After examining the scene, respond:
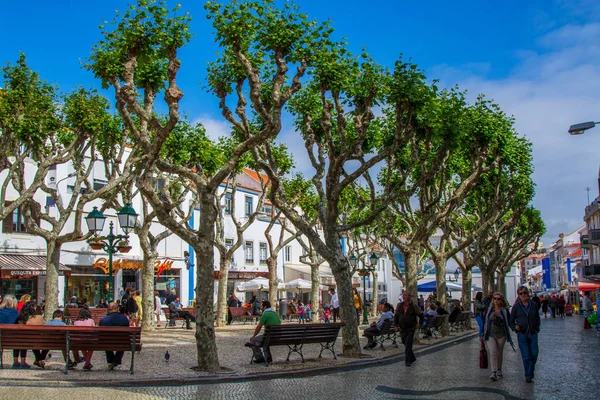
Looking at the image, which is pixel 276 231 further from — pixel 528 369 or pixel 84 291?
pixel 528 369

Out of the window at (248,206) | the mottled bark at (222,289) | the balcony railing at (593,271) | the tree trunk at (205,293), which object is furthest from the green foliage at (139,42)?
the balcony railing at (593,271)

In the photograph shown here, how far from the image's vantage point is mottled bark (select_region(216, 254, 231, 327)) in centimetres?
2866

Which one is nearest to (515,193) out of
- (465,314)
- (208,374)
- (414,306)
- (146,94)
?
(465,314)

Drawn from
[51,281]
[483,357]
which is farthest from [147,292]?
[483,357]

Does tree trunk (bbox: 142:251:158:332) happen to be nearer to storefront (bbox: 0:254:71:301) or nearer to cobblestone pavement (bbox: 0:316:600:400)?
storefront (bbox: 0:254:71:301)

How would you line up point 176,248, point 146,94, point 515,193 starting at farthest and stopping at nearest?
1. point 176,248
2. point 515,193
3. point 146,94

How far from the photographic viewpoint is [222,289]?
28859 mm

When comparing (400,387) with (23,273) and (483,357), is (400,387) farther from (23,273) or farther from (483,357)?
(23,273)

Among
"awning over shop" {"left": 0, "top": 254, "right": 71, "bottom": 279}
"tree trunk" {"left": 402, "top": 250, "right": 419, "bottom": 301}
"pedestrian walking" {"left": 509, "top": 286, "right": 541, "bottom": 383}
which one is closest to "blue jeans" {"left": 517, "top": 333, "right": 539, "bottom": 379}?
"pedestrian walking" {"left": 509, "top": 286, "right": 541, "bottom": 383}

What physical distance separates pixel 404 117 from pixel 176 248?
23467 millimetres

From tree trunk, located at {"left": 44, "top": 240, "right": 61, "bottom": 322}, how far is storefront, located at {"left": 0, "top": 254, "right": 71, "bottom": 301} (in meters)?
8.66

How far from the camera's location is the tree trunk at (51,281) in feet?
68.4

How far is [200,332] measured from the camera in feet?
44.0

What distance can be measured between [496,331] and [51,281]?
14471 mm
